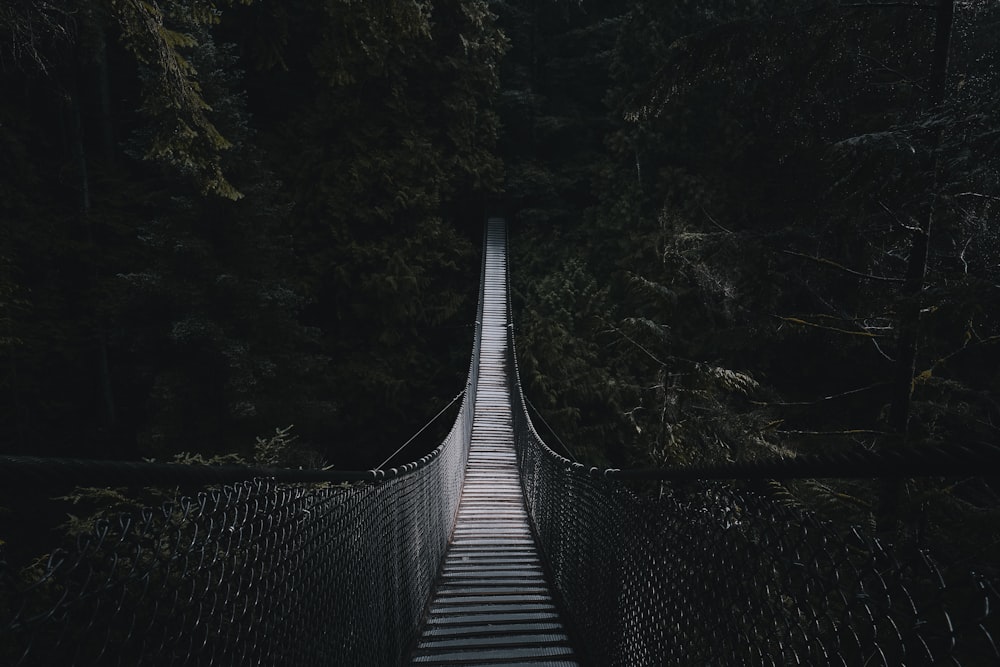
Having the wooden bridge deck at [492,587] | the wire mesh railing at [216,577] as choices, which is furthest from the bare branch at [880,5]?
the wooden bridge deck at [492,587]

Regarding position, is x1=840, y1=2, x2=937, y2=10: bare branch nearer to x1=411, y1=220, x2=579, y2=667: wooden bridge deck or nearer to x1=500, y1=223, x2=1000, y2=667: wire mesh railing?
x1=500, y1=223, x2=1000, y2=667: wire mesh railing

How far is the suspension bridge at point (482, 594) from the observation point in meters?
0.77

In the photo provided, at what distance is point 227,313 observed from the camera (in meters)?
8.80

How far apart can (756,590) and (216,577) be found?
1187mm

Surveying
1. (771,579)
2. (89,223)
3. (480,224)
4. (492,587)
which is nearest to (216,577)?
(771,579)

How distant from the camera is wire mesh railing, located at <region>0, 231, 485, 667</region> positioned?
0.76 metres

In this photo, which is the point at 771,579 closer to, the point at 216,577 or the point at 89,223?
the point at 216,577

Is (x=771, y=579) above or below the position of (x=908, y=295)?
below

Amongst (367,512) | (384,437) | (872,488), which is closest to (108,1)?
(367,512)

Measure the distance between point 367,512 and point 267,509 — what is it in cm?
84

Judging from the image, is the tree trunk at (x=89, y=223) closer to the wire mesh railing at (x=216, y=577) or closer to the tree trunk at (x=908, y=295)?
the wire mesh railing at (x=216, y=577)

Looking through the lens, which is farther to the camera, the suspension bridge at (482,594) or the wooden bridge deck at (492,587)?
the wooden bridge deck at (492,587)

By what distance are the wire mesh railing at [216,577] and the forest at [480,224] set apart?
2451 mm

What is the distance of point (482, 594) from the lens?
3.82 m
